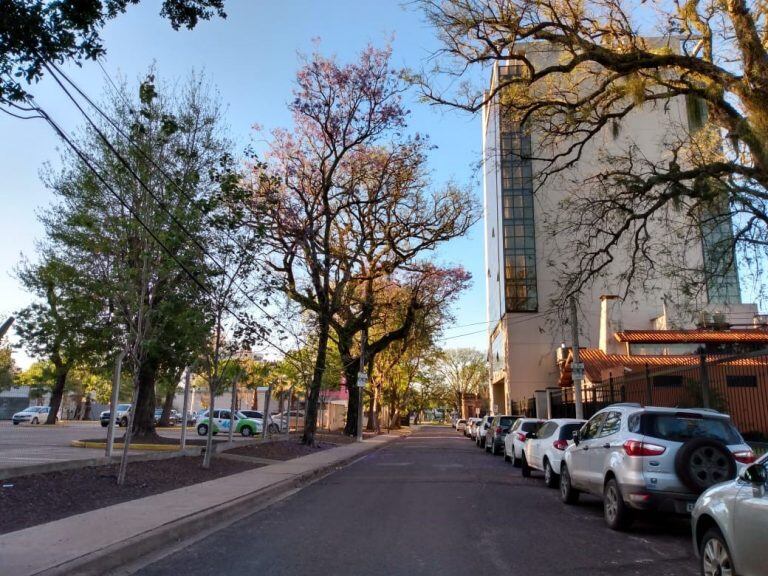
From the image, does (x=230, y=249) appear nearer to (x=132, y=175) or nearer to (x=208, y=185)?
(x=208, y=185)

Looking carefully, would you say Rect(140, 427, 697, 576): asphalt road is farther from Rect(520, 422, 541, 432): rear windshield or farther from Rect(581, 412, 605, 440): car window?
Rect(520, 422, 541, 432): rear windshield

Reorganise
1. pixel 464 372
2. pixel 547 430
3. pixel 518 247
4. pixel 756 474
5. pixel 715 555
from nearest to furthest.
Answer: pixel 756 474
pixel 715 555
pixel 547 430
pixel 518 247
pixel 464 372

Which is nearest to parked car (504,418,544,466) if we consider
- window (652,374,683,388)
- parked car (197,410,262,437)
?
window (652,374,683,388)

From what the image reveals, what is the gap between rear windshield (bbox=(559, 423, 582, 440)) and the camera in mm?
13908

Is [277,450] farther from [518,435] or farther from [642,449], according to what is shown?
[642,449]

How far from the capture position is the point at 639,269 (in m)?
16.5

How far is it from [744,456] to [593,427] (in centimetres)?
264

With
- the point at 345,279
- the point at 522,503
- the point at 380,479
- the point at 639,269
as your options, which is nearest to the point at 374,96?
the point at 345,279

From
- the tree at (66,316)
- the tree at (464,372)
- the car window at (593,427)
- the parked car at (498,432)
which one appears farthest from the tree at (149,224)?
the tree at (464,372)

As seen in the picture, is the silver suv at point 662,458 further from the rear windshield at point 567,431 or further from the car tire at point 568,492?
the rear windshield at point 567,431

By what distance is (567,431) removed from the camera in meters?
14.2

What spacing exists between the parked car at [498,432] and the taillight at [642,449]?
17.4 meters

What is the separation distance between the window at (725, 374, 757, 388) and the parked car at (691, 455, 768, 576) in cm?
920

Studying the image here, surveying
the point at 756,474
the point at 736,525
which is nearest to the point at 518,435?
the point at 736,525
